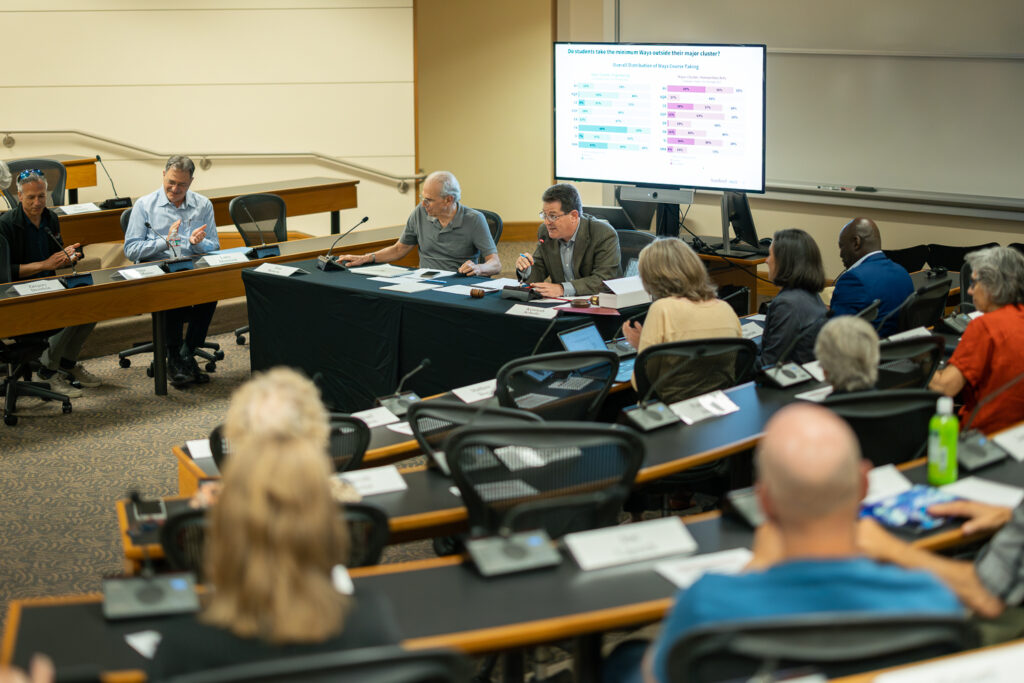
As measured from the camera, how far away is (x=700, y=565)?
7.34 ft

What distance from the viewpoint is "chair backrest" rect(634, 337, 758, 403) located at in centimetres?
339

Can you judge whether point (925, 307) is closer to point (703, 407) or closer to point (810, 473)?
point (703, 407)

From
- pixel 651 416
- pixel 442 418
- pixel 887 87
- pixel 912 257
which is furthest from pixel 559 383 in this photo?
pixel 887 87

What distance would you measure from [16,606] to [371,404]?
10.7 feet

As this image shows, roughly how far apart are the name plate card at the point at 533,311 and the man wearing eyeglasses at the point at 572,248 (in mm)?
317

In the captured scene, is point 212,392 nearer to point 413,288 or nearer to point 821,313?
point 413,288

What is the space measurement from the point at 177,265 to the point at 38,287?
753mm

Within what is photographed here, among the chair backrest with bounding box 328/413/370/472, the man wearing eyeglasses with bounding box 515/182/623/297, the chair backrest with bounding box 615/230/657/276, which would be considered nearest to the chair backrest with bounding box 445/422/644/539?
the chair backrest with bounding box 328/413/370/472

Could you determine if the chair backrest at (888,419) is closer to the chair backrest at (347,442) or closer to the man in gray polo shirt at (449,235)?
the chair backrest at (347,442)

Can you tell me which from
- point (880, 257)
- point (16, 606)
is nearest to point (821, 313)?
point (880, 257)

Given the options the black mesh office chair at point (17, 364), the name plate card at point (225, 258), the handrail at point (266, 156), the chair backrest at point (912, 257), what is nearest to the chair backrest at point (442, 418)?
→ the black mesh office chair at point (17, 364)

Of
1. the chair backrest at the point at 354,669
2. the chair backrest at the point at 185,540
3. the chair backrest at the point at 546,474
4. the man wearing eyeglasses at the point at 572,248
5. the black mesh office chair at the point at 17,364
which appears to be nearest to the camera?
the chair backrest at the point at 354,669

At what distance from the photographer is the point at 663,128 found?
6.66 m

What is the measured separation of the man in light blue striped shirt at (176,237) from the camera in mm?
5891
